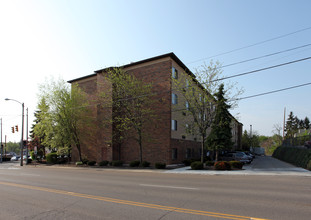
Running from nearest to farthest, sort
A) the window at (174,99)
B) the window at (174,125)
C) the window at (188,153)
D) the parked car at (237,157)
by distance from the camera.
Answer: the window at (174,125)
the window at (174,99)
the parked car at (237,157)
the window at (188,153)

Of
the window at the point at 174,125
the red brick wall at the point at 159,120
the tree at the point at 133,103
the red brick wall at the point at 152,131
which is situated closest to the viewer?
the tree at the point at 133,103

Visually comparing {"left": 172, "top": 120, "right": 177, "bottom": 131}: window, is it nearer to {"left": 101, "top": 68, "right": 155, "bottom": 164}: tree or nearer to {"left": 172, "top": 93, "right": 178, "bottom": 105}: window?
{"left": 172, "top": 93, "right": 178, "bottom": 105}: window

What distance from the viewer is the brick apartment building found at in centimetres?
2638

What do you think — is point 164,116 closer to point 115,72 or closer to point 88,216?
point 115,72

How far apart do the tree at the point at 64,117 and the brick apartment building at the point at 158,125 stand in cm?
263

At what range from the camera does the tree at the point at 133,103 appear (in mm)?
25816

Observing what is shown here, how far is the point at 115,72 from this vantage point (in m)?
28.6

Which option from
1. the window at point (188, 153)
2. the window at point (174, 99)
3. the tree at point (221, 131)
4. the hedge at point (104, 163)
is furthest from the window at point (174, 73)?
the hedge at point (104, 163)

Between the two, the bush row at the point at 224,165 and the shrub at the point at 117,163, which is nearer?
the bush row at the point at 224,165

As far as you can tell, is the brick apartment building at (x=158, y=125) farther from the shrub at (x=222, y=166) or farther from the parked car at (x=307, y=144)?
the parked car at (x=307, y=144)

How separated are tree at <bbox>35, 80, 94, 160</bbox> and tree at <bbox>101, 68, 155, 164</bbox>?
5.79 metres

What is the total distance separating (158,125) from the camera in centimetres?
2695

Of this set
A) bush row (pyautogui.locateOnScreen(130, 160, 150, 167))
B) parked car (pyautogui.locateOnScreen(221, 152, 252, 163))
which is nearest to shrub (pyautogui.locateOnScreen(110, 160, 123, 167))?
bush row (pyautogui.locateOnScreen(130, 160, 150, 167))

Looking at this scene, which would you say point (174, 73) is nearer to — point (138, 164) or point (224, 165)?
point (138, 164)
